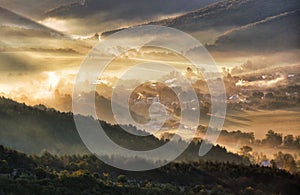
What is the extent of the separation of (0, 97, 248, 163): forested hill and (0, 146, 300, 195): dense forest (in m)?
0.32

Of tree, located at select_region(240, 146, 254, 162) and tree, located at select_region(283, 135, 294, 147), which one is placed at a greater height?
tree, located at select_region(283, 135, 294, 147)

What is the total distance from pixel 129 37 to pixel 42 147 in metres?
3.56

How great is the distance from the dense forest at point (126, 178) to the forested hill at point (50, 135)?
315mm

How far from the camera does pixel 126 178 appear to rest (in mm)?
15188

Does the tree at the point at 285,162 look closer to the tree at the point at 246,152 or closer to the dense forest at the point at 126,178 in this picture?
the dense forest at the point at 126,178

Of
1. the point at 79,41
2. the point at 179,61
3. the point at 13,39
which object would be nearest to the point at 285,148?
the point at 179,61

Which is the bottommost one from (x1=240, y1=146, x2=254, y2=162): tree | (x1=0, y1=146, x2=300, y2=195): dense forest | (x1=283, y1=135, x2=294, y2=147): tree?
(x1=0, y1=146, x2=300, y2=195): dense forest

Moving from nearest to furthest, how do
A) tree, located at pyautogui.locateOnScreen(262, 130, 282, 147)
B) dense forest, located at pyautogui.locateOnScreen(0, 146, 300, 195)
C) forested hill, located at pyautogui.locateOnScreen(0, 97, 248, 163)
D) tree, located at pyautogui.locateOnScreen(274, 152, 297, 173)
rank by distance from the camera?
dense forest, located at pyautogui.locateOnScreen(0, 146, 300, 195) → forested hill, located at pyautogui.locateOnScreen(0, 97, 248, 163) → tree, located at pyautogui.locateOnScreen(274, 152, 297, 173) → tree, located at pyautogui.locateOnScreen(262, 130, 282, 147)

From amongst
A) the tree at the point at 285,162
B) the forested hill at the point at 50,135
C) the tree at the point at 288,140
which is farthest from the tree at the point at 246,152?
the tree at the point at 288,140

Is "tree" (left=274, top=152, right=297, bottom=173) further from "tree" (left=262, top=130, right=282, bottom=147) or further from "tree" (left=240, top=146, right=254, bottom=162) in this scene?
"tree" (left=240, top=146, right=254, bottom=162)

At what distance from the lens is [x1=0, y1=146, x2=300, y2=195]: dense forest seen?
13523 mm

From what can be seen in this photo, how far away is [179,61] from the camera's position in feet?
56.0

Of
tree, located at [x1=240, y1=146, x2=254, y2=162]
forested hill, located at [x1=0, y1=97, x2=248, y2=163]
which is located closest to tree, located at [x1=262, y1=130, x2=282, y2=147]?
tree, located at [x1=240, y1=146, x2=254, y2=162]

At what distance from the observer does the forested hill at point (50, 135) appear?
16.3 meters
